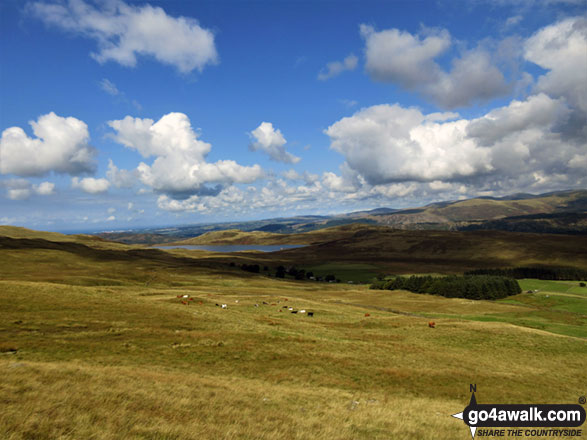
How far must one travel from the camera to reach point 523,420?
19484 mm

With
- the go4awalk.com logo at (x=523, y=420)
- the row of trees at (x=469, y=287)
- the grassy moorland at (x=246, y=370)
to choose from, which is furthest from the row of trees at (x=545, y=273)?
the go4awalk.com logo at (x=523, y=420)

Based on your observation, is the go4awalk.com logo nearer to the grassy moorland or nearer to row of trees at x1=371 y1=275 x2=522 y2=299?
the grassy moorland

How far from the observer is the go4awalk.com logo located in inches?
689

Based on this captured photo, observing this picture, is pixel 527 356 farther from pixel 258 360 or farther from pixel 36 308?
pixel 36 308

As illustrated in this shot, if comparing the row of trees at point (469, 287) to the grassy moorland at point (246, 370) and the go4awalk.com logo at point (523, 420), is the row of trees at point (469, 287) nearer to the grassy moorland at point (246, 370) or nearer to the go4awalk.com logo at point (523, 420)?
the grassy moorland at point (246, 370)

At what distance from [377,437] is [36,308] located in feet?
139

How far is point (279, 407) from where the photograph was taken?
57.7 ft

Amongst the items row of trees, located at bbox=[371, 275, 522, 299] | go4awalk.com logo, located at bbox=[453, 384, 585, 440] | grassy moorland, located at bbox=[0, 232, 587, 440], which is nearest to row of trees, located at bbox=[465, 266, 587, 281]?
row of trees, located at bbox=[371, 275, 522, 299]

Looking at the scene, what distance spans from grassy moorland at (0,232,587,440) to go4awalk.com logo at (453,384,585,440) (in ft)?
4.30

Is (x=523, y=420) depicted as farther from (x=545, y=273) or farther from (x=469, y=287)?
(x=545, y=273)

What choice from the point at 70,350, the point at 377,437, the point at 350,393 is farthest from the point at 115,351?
the point at 377,437

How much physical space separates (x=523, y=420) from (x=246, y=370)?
1993 cm

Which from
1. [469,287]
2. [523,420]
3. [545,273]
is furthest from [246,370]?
[545,273]

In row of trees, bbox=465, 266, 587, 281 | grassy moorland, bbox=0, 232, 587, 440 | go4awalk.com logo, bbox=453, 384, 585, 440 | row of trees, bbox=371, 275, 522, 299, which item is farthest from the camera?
row of trees, bbox=465, 266, 587, 281
